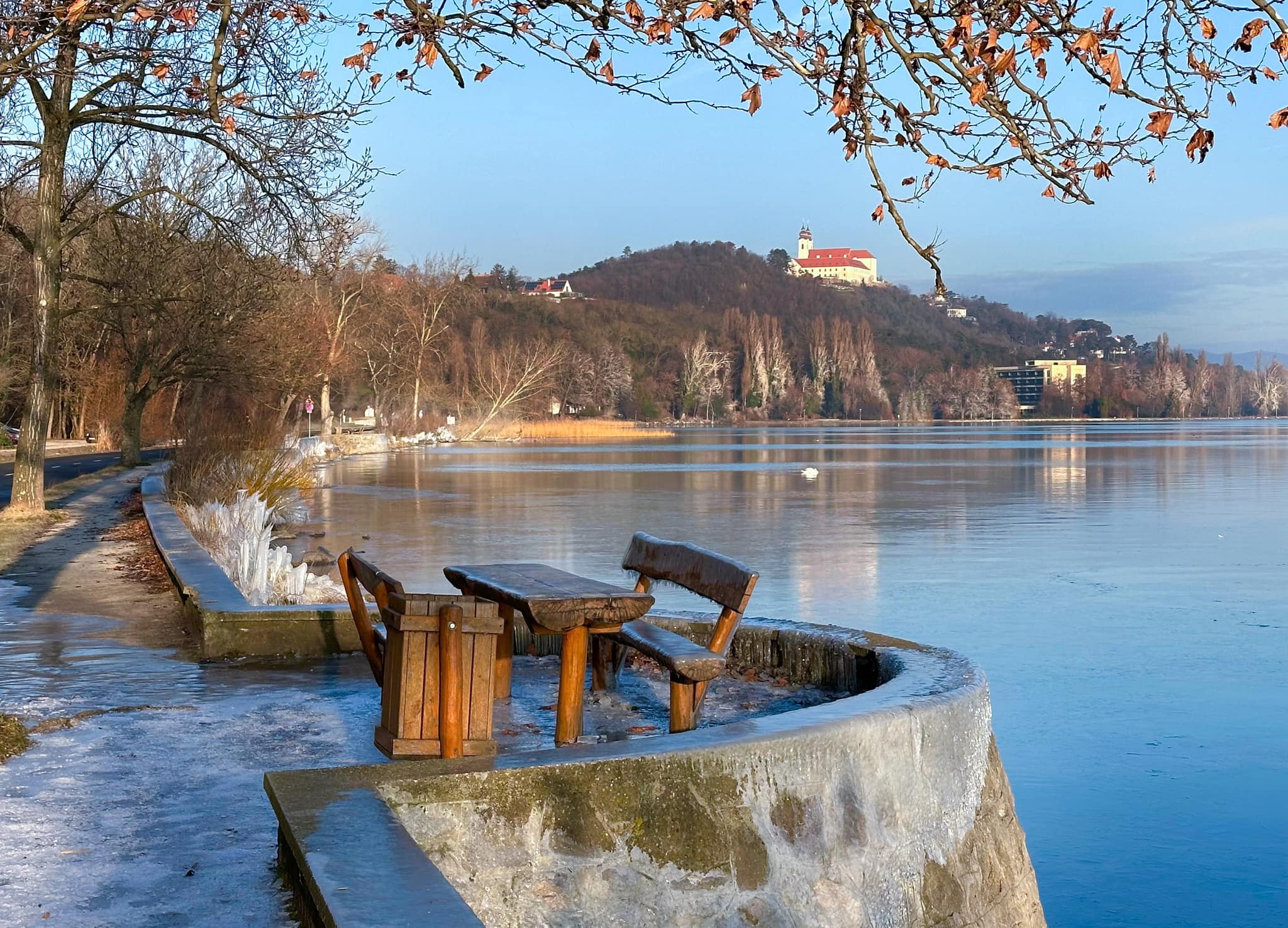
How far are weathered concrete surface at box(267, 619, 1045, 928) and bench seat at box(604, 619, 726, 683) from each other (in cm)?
54

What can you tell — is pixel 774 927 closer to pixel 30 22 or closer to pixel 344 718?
pixel 344 718

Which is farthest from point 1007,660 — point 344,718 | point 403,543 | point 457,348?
point 457,348

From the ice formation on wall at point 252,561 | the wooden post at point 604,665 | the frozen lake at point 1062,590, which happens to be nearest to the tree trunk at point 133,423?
the frozen lake at point 1062,590

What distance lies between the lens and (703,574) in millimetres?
6895

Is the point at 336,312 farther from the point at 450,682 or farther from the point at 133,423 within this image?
the point at 450,682

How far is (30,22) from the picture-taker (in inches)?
267

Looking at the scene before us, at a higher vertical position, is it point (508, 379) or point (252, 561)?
point (508, 379)

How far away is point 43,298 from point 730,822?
15.2m

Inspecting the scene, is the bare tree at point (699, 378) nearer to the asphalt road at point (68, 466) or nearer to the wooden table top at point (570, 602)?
the asphalt road at point (68, 466)

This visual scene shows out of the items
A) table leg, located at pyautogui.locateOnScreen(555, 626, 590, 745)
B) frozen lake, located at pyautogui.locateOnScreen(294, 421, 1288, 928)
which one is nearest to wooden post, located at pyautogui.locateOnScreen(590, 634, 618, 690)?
table leg, located at pyautogui.locateOnScreen(555, 626, 590, 745)

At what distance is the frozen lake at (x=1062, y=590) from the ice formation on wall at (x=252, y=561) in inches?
76.4

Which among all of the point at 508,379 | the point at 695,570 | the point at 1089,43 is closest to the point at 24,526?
the point at 695,570

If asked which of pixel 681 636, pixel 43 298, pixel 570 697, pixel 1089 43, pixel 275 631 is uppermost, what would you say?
pixel 43 298

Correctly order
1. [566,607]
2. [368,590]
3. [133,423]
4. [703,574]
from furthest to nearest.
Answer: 1. [133,423]
2. [703,574]
3. [368,590]
4. [566,607]
